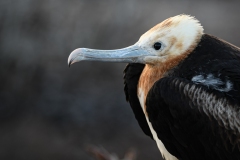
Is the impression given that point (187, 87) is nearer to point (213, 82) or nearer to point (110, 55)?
point (213, 82)

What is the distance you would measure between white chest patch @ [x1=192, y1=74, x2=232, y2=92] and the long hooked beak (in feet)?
1.19

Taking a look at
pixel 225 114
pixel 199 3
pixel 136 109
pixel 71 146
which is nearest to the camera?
pixel 225 114

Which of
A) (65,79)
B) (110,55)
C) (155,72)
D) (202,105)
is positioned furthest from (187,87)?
(65,79)

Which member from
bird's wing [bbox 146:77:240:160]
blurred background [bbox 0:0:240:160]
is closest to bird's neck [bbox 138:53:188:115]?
bird's wing [bbox 146:77:240:160]

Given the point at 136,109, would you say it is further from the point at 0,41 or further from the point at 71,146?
the point at 0,41

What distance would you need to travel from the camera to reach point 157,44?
3.45 metres

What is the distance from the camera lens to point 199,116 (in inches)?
126

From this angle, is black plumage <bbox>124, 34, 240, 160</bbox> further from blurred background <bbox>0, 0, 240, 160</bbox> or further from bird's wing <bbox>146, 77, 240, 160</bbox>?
blurred background <bbox>0, 0, 240, 160</bbox>

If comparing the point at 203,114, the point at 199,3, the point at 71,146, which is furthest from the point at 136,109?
the point at 199,3

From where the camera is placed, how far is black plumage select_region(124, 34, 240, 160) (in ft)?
10.4

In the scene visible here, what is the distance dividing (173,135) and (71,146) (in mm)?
3776

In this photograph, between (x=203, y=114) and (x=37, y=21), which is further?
(x=37, y=21)

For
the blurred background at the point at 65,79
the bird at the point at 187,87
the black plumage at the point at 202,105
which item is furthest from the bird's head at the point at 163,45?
the blurred background at the point at 65,79

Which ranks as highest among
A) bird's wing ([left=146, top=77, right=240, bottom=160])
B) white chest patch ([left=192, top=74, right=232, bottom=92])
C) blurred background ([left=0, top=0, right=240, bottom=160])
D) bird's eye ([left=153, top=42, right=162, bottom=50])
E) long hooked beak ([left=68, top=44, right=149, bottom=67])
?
bird's eye ([left=153, top=42, right=162, bottom=50])
